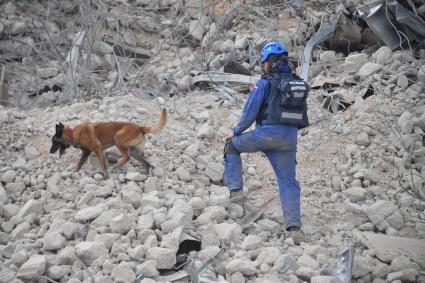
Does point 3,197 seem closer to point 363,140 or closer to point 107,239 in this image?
point 107,239

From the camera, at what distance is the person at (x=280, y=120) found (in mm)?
5910

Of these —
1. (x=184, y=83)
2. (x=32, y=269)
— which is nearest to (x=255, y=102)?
(x=32, y=269)

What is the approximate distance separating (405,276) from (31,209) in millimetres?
3902

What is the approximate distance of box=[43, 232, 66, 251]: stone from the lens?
216 inches

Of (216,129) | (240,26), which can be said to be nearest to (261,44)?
(240,26)

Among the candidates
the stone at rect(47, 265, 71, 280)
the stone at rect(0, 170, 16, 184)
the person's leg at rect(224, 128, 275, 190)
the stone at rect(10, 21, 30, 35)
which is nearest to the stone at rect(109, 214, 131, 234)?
the stone at rect(47, 265, 71, 280)

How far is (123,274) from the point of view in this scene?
16.1ft

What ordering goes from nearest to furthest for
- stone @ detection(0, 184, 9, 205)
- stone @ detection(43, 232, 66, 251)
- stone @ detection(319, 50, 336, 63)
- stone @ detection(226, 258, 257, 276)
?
stone @ detection(226, 258, 257, 276) < stone @ detection(43, 232, 66, 251) < stone @ detection(0, 184, 9, 205) < stone @ detection(319, 50, 336, 63)

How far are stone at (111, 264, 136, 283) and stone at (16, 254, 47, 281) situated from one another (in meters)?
0.62

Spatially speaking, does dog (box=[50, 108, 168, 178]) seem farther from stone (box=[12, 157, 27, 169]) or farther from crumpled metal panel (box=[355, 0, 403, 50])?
crumpled metal panel (box=[355, 0, 403, 50])

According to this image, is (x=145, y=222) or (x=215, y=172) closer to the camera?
(x=145, y=222)

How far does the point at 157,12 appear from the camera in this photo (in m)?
15.6

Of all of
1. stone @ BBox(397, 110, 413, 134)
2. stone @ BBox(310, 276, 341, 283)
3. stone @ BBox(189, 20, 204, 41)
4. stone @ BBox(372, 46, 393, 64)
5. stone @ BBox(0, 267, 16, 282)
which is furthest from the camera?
stone @ BBox(189, 20, 204, 41)

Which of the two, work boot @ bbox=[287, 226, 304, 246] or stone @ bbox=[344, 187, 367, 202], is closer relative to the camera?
work boot @ bbox=[287, 226, 304, 246]
